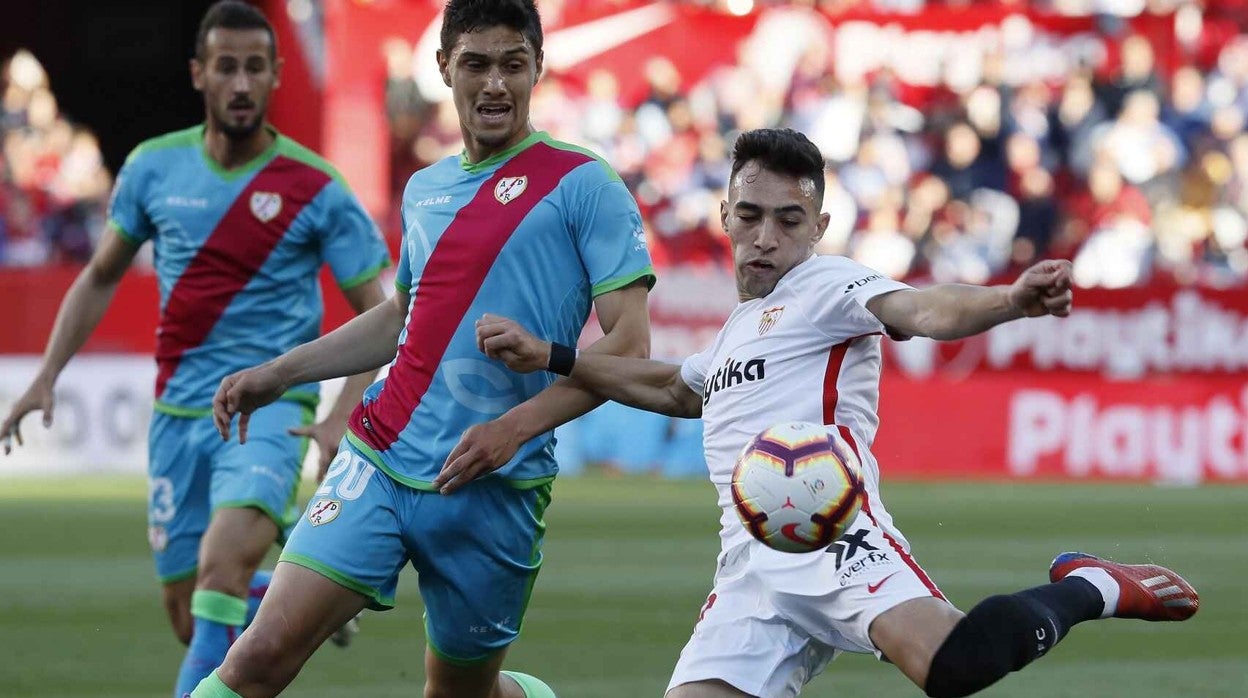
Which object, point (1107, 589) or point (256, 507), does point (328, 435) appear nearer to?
point (256, 507)

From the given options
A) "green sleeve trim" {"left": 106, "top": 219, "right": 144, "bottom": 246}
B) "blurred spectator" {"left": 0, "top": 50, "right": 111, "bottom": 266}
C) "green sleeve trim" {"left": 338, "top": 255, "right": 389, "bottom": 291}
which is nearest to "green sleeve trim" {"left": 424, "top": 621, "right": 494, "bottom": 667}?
"green sleeve trim" {"left": 338, "top": 255, "right": 389, "bottom": 291}

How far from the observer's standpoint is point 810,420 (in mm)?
5234

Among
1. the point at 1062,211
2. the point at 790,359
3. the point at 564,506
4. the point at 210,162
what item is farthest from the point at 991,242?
the point at 790,359

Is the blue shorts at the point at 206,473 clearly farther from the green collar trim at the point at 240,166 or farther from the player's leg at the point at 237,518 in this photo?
the green collar trim at the point at 240,166

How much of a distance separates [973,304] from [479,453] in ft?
4.53

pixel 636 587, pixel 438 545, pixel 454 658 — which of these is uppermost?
pixel 438 545

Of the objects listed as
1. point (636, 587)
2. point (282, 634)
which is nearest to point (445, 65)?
point (282, 634)

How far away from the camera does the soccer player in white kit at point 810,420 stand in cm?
495

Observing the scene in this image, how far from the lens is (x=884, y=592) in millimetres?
4992

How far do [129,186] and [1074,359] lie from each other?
12504 millimetres

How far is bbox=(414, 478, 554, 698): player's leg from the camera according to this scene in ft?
17.6

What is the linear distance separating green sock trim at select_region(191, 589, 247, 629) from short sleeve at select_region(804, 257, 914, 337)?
8.50ft

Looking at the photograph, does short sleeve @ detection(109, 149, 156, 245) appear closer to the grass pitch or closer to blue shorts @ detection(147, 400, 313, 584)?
blue shorts @ detection(147, 400, 313, 584)

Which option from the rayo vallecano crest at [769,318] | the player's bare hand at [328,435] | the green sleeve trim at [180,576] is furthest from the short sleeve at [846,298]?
the green sleeve trim at [180,576]
